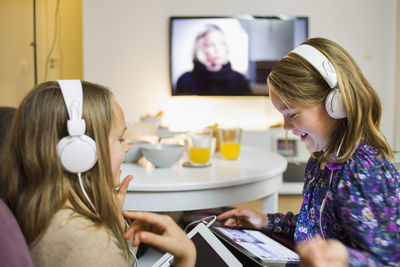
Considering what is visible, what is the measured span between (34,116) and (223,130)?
1.14 metres

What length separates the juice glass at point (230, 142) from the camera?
1739mm

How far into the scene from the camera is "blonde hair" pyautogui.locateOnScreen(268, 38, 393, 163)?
2.88 ft

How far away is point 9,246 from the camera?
55 centimetres

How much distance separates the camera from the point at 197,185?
128cm

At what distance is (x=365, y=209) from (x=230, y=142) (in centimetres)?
99

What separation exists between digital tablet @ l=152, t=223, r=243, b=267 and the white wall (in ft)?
9.73

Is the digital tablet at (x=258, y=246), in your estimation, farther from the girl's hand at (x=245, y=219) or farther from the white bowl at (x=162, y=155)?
the white bowl at (x=162, y=155)

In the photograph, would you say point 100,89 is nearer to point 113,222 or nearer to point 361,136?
point 113,222

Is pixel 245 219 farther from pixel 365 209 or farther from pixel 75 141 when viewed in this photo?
pixel 75 141

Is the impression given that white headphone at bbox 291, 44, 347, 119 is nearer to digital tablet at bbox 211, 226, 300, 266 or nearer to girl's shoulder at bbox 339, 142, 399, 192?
girl's shoulder at bbox 339, 142, 399, 192

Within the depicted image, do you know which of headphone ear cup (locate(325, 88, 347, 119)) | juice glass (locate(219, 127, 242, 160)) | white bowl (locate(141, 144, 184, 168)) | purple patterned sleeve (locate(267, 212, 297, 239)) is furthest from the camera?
juice glass (locate(219, 127, 242, 160))

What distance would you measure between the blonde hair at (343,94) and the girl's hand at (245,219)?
1.14ft

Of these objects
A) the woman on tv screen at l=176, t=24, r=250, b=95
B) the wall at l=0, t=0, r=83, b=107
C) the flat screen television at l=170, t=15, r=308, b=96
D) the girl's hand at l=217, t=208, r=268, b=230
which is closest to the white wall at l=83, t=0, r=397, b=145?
the flat screen television at l=170, t=15, r=308, b=96

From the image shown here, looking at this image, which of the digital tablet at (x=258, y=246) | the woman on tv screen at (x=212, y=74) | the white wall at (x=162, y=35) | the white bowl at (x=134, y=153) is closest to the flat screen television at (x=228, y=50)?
the woman on tv screen at (x=212, y=74)
